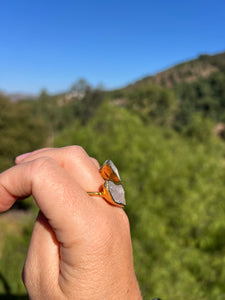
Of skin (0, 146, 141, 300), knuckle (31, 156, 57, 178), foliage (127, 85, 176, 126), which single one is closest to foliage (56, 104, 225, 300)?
skin (0, 146, 141, 300)

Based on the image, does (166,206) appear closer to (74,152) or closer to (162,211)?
(162,211)

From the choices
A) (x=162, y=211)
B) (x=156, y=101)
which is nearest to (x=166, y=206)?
(x=162, y=211)

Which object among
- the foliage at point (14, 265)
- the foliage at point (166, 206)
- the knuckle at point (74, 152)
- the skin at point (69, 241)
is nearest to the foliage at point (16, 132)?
the foliage at point (14, 265)

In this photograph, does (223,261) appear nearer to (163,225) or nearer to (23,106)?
(163,225)

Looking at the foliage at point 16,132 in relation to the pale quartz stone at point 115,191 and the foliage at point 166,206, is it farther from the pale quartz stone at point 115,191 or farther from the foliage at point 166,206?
the pale quartz stone at point 115,191

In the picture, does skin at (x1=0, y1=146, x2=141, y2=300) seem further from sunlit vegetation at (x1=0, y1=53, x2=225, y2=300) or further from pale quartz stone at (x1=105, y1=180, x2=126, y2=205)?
sunlit vegetation at (x1=0, y1=53, x2=225, y2=300)

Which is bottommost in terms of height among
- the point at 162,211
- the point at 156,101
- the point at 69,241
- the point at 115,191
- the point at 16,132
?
the point at 162,211

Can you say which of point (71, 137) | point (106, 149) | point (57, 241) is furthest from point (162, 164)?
point (57, 241)

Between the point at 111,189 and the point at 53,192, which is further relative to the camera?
the point at 111,189
